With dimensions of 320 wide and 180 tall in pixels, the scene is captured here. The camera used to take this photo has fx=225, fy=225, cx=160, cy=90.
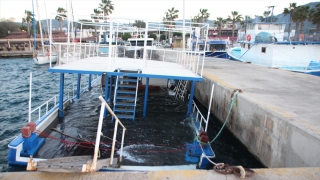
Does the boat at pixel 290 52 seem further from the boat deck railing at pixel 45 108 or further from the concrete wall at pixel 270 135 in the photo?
the boat deck railing at pixel 45 108

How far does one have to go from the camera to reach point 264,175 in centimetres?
383

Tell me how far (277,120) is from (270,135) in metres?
0.60

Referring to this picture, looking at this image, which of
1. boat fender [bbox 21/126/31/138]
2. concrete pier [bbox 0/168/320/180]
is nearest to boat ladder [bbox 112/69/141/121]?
boat fender [bbox 21/126/31/138]

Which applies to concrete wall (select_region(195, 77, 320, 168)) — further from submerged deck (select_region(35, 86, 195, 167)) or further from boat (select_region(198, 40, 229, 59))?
boat (select_region(198, 40, 229, 59))

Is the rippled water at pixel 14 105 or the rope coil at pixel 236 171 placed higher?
the rope coil at pixel 236 171

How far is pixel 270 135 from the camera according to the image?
7.03m

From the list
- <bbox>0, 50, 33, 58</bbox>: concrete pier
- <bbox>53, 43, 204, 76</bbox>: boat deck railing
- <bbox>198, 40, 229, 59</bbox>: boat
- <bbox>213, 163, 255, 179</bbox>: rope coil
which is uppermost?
<bbox>198, 40, 229, 59</bbox>: boat

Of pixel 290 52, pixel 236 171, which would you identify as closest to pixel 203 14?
pixel 290 52

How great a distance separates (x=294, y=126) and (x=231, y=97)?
409cm

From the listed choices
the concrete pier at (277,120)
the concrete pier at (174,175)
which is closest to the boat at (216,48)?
the concrete pier at (277,120)

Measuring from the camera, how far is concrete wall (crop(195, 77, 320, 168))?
219 inches

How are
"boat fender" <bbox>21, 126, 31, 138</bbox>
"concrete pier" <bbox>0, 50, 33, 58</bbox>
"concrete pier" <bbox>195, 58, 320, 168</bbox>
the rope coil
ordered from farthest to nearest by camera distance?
"concrete pier" <bbox>0, 50, 33, 58</bbox>
"boat fender" <bbox>21, 126, 31, 138</bbox>
"concrete pier" <bbox>195, 58, 320, 168</bbox>
the rope coil

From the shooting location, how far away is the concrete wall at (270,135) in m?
5.57

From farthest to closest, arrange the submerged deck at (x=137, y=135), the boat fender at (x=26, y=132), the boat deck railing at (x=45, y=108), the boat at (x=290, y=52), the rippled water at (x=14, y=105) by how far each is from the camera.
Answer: the boat at (x=290, y=52) → the rippled water at (x=14, y=105) → the boat deck railing at (x=45, y=108) → the submerged deck at (x=137, y=135) → the boat fender at (x=26, y=132)
